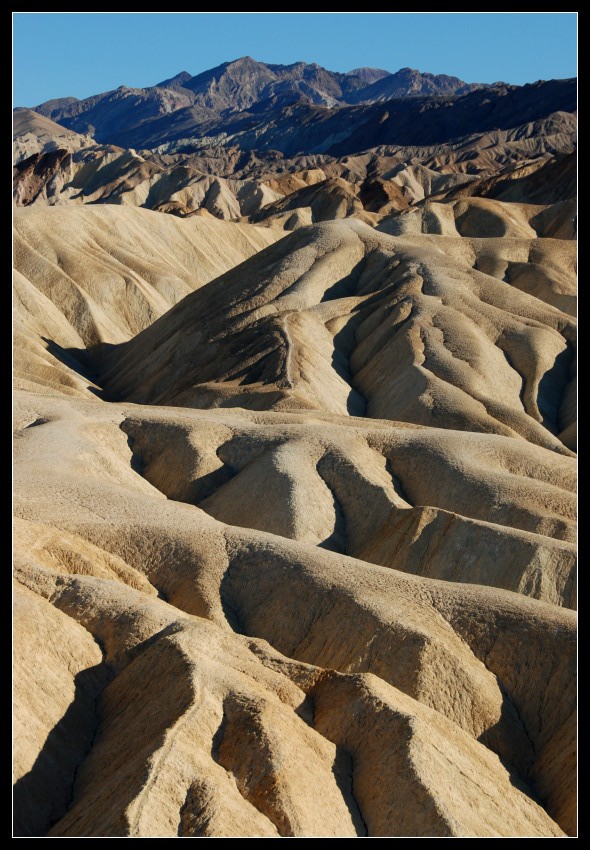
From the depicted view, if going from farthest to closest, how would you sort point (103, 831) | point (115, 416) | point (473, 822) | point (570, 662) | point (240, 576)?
point (115, 416) → point (240, 576) → point (570, 662) → point (473, 822) → point (103, 831)

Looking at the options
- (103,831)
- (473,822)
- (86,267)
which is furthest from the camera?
(86,267)

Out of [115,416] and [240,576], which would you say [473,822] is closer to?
[240,576]

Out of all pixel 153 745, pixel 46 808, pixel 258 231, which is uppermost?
pixel 258 231

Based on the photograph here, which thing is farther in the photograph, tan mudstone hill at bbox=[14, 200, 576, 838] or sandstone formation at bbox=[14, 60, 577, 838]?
sandstone formation at bbox=[14, 60, 577, 838]

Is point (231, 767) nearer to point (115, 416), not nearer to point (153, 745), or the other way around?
point (153, 745)

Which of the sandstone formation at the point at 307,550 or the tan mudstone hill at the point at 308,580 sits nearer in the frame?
the tan mudstone hill at the point at 308,580

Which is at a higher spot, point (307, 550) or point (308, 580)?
point (307, 550)

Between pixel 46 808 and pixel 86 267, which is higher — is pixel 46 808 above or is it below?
below

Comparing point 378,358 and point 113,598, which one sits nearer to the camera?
point 113,598

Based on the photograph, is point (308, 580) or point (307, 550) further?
point (307, 550)

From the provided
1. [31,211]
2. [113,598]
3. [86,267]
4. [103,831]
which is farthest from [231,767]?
[31,211]

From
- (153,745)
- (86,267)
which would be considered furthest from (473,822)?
(86,267)
